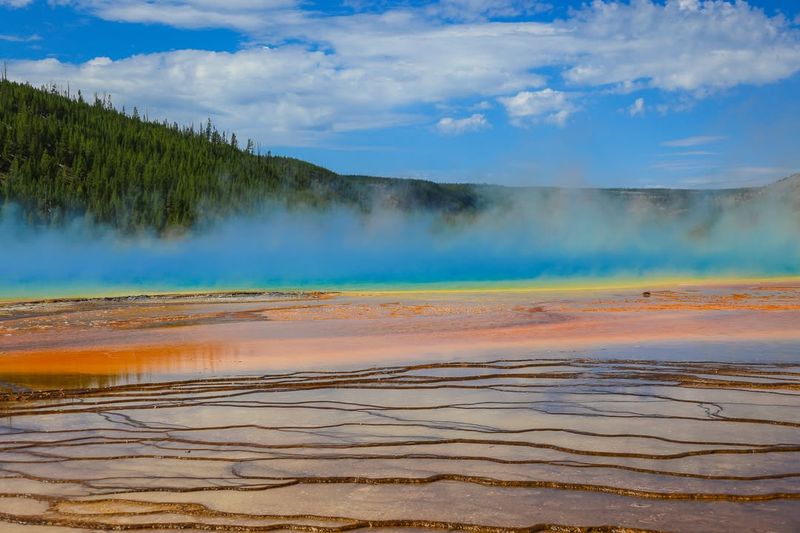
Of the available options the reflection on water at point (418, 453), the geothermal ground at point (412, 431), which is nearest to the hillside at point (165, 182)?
the geothermal ground at point (412, 431)

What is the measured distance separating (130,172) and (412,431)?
283 ft

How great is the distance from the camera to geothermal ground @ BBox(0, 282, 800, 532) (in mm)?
5648

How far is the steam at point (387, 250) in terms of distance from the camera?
49.9 meters

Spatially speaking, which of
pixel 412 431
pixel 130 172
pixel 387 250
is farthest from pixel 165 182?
pixel 412 431

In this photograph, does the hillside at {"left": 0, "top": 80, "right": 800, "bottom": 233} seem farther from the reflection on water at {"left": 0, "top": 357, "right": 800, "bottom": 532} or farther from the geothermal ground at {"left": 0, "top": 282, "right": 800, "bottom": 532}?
the reflection on water at {"left": 0, "top": 357, "right": 800, "bottom": 532}

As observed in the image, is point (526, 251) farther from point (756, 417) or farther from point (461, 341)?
point (756, 417)

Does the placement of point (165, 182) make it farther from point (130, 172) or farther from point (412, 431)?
point (412, 431)

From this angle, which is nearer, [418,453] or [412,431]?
[418,453]

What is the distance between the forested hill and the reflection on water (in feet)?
232

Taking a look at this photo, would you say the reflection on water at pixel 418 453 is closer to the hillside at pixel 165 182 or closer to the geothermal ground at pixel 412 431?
the geothermal ground at pixel 412 431

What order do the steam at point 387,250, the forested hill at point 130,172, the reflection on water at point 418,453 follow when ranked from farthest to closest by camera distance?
the forested hill at point 130,172 < the steam at point 387,250 < the reflection on water at point 418,453

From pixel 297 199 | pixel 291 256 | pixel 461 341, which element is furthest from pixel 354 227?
pixel 461 341

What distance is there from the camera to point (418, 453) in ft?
23.2

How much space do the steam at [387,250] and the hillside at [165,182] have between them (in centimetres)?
259
